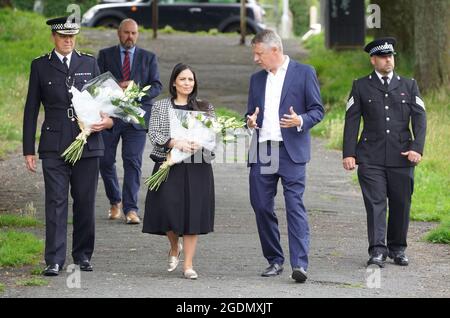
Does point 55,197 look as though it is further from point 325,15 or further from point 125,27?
point 325,15

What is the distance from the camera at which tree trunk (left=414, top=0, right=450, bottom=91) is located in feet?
77.6

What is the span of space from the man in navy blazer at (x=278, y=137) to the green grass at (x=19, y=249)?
7.16 feet

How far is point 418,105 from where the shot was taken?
12.6 meters

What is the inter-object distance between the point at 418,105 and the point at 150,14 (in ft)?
84.1

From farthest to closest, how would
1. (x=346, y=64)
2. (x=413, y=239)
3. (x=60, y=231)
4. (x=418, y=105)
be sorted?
1. (x=346, y=64)
2. (x=413, y=239)
3. (x=418, y=105)
4. (x=60, y=231)

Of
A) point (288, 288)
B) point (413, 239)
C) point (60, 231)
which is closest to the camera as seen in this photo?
point (288, 288)

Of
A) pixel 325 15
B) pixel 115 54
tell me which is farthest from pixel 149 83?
pixel 325 15

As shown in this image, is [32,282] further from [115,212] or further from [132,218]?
[115,212]

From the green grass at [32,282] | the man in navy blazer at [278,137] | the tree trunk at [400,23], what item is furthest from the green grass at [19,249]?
the tree trunk at [400,23]

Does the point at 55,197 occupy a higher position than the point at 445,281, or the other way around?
the point at 55,197

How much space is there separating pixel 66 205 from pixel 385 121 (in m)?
3.04

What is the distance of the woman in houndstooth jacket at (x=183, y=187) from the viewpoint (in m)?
11.6

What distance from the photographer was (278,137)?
11.6 m

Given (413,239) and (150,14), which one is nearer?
(413,239)
